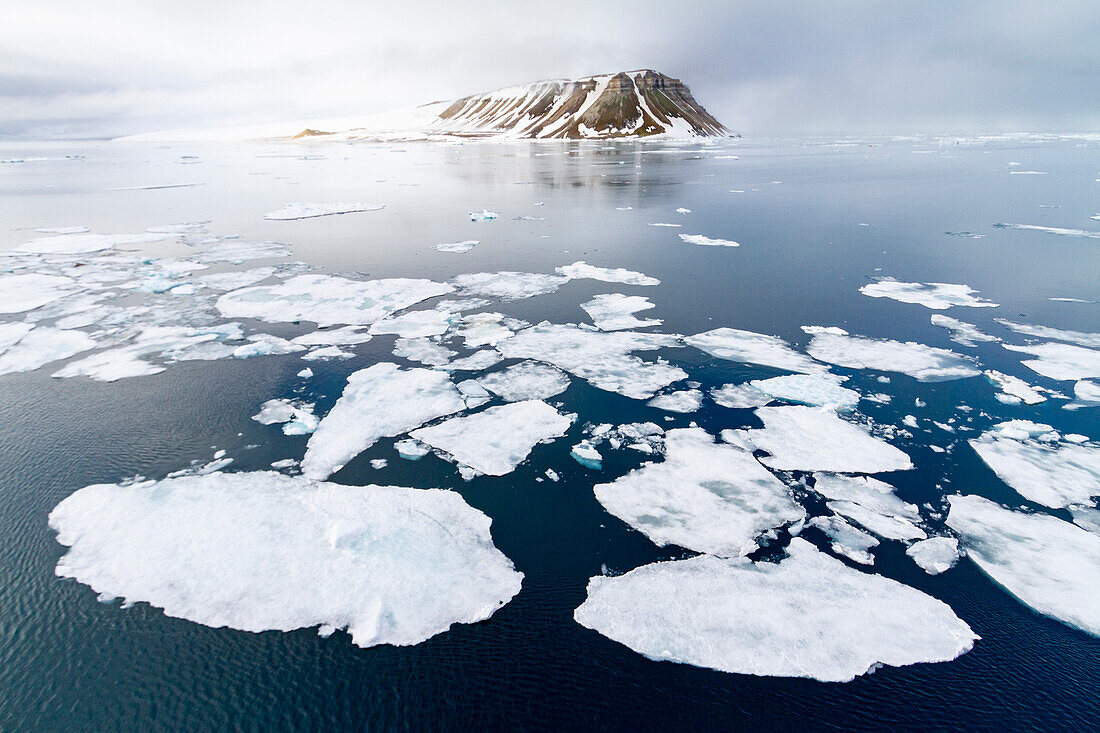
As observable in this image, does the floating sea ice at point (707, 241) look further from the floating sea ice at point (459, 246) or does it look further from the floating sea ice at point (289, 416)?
the floating sea ice at point (289, 416)

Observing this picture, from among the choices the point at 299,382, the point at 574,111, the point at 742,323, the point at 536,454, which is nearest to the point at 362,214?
the point at 299,382

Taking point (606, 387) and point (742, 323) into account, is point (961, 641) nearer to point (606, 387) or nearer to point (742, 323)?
point (606, 387)

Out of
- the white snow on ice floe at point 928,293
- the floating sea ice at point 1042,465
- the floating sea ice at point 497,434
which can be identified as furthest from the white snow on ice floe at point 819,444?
the white snow on ice floe at point 928,293

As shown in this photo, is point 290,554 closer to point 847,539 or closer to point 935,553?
point 847,539

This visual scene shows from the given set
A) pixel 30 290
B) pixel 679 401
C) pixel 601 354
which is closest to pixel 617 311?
pixel 601 354

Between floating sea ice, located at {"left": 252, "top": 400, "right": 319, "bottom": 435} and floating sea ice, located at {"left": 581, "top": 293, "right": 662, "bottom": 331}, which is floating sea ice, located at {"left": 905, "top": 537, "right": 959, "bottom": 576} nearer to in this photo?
floating sea ice, located at {"left": 581, "top": 293, "right": 662, "bottom": 331}

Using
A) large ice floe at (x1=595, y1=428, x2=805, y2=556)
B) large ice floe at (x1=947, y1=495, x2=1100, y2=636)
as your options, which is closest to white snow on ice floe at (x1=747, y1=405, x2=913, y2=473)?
large ice floe at (x1=595, y1=428, x2=805, y2=556)
